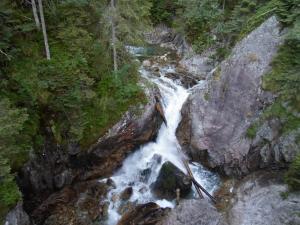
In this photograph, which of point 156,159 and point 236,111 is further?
point 156,159

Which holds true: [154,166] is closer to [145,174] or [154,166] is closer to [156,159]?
[156,159]

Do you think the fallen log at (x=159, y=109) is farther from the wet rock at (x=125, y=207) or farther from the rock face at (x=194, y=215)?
the rock face at (x=194, y=215)

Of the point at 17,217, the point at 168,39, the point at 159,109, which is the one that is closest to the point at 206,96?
the point at 159,109

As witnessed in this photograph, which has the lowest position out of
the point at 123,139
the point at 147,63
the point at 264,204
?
the point at 264,204

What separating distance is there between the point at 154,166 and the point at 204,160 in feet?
8.45

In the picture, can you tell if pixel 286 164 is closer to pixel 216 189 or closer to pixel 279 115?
pixel 279 115

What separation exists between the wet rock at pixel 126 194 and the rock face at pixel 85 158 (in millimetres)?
1414

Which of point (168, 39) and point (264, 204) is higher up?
point (168, 39)

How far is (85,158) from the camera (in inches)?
570

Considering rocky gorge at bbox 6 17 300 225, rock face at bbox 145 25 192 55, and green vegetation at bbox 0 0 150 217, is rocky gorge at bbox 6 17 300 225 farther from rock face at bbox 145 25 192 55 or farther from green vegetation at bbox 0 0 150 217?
rock face at bbox 145 25 192 55

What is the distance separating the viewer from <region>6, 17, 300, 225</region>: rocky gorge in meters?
12.0

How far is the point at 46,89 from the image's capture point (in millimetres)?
13211

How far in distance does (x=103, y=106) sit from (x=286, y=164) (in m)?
8.60

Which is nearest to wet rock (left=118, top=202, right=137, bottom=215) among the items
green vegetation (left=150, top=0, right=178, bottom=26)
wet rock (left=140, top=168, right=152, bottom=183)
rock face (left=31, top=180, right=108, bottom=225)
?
rock face (left=31, top=180, right=108, bottom=225)
